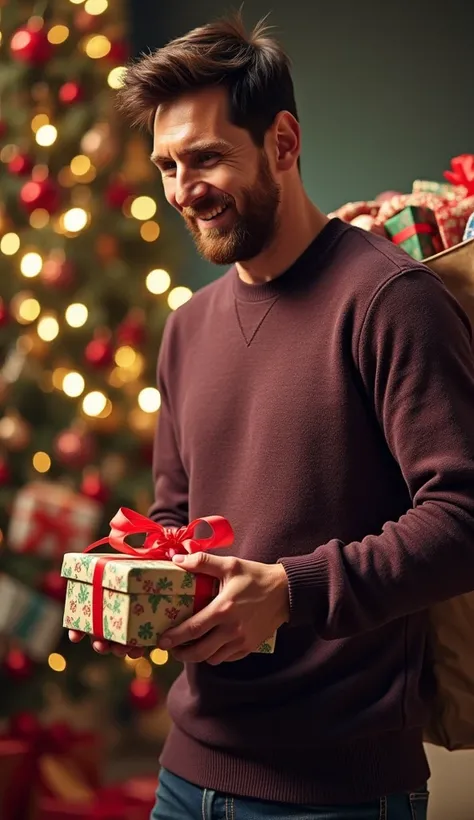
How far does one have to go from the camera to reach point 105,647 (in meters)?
1.28

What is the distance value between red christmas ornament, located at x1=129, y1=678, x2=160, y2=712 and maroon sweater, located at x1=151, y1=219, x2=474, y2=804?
6.02 ft

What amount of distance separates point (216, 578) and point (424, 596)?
25 centimetres

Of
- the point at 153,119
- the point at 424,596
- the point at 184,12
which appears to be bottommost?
the point at 424,596

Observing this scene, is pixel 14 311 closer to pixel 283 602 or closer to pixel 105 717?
pixel 105 717

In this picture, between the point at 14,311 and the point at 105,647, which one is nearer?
the point at 105,647

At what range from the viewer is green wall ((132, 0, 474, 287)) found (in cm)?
318

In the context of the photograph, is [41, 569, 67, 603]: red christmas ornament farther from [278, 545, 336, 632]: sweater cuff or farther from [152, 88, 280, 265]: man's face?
[278, 545, 336, 632]: sweater cuff

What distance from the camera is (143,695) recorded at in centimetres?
326

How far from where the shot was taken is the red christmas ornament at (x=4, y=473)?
3.11m

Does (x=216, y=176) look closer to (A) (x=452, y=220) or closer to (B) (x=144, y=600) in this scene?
(A) (x=452, y=220)

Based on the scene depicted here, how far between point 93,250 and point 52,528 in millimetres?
910

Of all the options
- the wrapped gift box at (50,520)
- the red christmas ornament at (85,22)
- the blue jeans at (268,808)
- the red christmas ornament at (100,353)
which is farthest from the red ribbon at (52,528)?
the blue jeans at (268,808)

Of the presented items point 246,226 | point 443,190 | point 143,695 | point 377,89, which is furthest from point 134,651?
point 377,89

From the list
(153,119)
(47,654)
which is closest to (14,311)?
(47,654)
